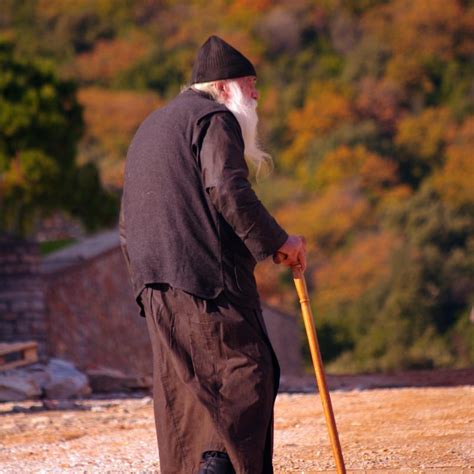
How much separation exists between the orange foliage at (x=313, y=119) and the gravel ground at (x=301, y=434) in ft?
163

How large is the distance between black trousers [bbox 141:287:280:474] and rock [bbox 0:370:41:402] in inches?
196

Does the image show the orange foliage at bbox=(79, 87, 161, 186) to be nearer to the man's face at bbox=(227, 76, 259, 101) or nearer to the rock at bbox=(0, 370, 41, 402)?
the rock at bbox=(0, 370, 41, 402)

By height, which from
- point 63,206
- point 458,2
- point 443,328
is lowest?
point 443,328

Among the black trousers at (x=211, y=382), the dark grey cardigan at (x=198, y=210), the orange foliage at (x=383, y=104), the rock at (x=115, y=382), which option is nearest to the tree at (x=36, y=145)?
the rock at (x=115, y=382)

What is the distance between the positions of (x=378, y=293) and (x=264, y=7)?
3398 cm

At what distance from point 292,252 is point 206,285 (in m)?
0.34

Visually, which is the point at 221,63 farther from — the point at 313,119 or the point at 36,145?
the point at 313,119

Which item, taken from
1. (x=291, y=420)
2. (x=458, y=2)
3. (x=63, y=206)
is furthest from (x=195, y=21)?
(x=291, y=420)

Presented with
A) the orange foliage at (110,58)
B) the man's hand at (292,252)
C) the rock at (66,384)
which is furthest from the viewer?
the orange foliage at (110,58)

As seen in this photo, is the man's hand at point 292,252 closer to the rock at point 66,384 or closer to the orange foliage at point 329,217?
the rock at point 66,384

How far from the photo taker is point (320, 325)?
4006 centimetres

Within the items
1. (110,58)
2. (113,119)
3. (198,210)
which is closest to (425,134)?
(113,119)

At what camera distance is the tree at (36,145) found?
1806 cm

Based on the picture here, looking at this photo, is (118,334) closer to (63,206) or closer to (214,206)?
(63,206)
